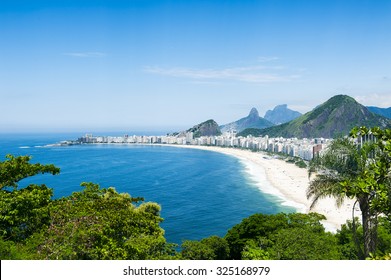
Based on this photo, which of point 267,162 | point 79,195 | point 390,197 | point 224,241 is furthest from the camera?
point 267,162

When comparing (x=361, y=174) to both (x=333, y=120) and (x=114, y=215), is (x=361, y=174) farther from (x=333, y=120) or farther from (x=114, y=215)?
(x=333, y=120)

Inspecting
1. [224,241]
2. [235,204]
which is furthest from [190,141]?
[224,241]

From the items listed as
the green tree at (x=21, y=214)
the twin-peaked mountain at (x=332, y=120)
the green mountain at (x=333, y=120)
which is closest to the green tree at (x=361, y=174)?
the green tree at (x=21, y=214)

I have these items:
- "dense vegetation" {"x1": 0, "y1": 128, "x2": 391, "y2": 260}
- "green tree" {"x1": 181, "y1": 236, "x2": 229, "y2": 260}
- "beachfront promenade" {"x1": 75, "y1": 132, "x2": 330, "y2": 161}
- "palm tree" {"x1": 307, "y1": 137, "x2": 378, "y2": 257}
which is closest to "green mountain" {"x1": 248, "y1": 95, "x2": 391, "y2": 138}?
"beachfront promenade" {"x1": 75, "y1": 132, "x2": 330, "y2": 161}

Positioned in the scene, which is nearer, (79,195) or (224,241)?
(79,195)

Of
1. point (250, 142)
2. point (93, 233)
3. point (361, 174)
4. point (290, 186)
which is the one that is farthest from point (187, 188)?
point (250, 142)

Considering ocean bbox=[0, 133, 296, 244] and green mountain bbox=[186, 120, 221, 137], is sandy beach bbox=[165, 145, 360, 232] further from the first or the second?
green mountain bbox=[186, 120, 221, 137]

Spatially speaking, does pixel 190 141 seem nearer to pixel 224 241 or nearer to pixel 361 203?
pixel 224 241
